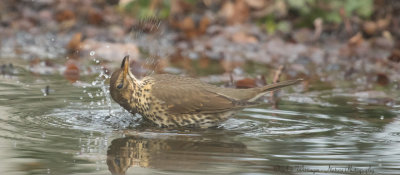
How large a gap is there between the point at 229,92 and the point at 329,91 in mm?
2147

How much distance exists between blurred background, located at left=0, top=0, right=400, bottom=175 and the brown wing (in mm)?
197

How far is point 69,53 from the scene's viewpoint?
1096 centimetres

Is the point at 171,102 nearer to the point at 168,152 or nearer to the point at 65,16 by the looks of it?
the point at 168,152

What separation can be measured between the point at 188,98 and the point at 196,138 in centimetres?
78

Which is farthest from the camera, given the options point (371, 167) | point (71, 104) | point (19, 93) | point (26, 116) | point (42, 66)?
point (42, 66)

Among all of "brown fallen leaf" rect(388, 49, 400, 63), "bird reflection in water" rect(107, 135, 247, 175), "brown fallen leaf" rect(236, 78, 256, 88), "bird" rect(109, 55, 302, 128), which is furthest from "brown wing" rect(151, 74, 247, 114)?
"brown fallen leaf" rect(388, 49, 400, 63)

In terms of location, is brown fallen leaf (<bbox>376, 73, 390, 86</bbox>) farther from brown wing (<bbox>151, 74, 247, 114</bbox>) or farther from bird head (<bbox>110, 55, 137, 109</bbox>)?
bird head (<bbox>110, 55, 137, 109</bbox>)

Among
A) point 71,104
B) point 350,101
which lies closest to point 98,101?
point 71,104

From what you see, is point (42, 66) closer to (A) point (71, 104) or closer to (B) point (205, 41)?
(A) point (71, 104)

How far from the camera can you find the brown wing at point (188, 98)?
20.3ft

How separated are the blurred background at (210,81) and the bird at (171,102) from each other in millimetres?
141

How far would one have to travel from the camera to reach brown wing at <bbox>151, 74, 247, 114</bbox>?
6176 mm

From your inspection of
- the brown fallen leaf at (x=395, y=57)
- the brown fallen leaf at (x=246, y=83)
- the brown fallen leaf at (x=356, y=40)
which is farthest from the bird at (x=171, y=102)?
the brown fallen leaf at (x=356, y=40)

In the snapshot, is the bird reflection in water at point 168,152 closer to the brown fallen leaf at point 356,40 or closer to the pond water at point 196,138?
the pond water at point 196,138
